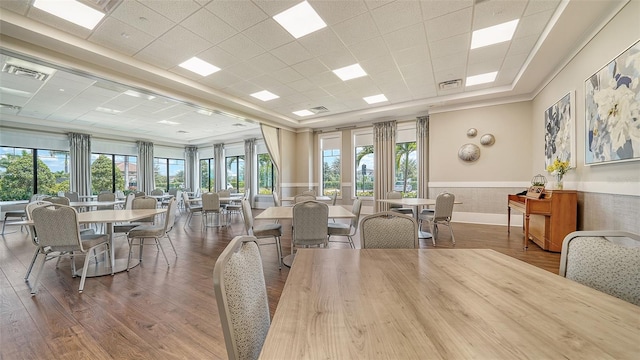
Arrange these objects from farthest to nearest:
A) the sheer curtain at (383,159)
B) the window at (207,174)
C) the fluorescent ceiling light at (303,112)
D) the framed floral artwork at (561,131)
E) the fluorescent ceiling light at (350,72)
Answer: the window at (207,174) → the sheer curtain at (383,159) → the fluorescent ceiling light at (303,112) → the fluorescent ceiling light at (350,72) → the framed floral artwork at (561,131)

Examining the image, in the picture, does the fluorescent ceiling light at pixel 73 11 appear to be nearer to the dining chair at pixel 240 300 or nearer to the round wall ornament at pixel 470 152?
the dining chair at pixel 240 300

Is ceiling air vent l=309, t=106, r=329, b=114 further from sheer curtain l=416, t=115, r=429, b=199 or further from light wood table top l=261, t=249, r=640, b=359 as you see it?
light wood table top l=261, t=249, r=640, b=359

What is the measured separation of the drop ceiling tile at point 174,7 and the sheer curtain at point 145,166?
877 cm

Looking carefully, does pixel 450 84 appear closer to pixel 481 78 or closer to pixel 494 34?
pixel 481 78

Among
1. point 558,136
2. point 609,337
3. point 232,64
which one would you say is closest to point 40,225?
point 232,64

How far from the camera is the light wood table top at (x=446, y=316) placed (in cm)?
54

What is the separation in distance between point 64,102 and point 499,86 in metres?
9.78

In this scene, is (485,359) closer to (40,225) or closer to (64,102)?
(40,225)

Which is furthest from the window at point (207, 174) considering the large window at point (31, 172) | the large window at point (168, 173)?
the large window at point (31, 172)

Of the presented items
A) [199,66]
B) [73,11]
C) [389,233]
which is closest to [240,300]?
[389,233]

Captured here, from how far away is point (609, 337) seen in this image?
1.89 feet

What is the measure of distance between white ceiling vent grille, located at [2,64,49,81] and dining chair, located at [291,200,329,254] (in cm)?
504

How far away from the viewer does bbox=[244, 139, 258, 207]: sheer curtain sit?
9953 mm

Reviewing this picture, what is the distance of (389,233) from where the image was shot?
1618mm
